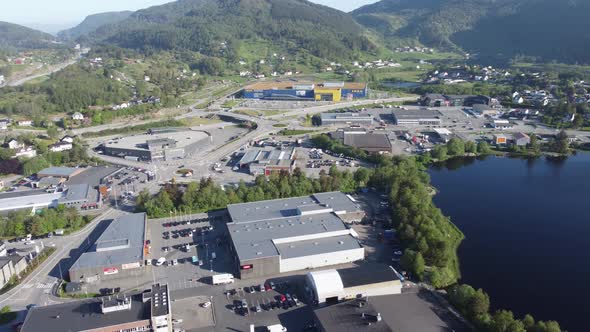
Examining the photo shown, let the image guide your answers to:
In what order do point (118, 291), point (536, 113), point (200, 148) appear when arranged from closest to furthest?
point (118, 291)
point (200, 148)
point (536, 113)

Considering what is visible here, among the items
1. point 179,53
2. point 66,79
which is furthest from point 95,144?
point 179,53

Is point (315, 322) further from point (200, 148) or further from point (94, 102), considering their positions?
point (94, 102)

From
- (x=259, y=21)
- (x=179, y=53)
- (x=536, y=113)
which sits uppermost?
(x=259, y=21)

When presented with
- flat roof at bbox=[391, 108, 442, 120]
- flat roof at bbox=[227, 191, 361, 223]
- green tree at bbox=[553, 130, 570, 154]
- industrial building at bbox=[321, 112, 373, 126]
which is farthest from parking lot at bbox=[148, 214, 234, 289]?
green tree at bbox=[553, 130, 570, 154]

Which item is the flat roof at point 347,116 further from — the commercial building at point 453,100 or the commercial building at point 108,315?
the commercial building at point 108,315

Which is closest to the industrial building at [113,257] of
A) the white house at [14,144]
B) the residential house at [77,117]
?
the white house at [14,144]
